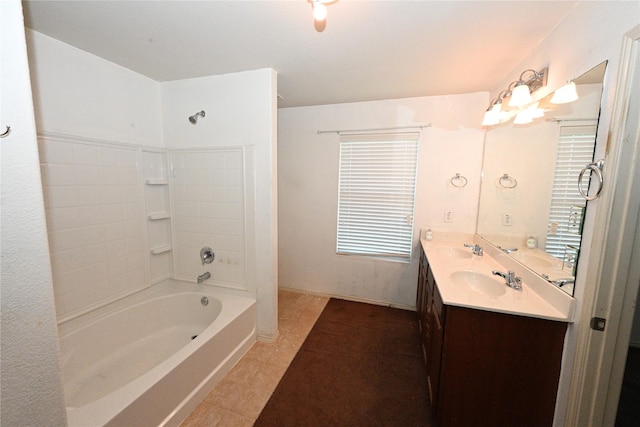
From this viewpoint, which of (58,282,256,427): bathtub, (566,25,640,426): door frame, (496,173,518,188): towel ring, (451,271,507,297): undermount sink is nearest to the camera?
(566,25,640,426): door frame

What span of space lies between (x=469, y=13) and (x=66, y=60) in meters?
2.58

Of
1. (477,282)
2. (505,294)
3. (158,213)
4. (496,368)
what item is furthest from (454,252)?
(158,213)

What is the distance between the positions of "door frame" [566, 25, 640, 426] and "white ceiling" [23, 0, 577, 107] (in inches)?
28.3

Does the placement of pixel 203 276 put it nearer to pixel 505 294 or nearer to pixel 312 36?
pixel 312 36

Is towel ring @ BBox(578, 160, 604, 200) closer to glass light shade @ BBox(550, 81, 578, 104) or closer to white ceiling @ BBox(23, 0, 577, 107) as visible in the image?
glass light shade @ BBox(550, 81, 578, 104)

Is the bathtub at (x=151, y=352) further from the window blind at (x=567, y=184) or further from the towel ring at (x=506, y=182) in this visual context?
the towel ring at (x=506, y=182)

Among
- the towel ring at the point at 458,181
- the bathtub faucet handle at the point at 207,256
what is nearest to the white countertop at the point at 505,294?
the towel ring at the point at 458,181

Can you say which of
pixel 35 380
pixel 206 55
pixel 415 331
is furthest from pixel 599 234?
pixel 206 55

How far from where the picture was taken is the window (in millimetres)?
2752

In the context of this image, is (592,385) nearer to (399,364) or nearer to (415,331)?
(399,364)

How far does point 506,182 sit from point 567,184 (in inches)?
30.3

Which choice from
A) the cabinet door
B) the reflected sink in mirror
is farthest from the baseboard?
the reflected sink in mirror

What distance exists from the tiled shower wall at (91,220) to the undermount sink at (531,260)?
10.1 feet

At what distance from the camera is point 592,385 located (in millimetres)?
1065
